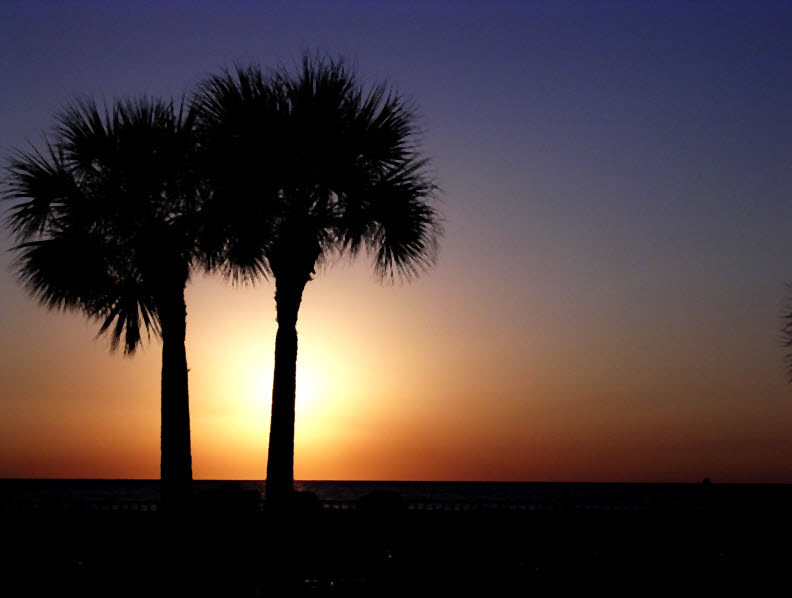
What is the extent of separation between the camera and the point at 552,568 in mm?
18812

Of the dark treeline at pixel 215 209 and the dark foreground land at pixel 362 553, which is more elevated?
the dark treeline at pixel 215 209

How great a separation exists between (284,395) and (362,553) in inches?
140

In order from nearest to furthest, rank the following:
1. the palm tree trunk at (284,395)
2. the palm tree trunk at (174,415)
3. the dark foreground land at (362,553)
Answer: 1. the dark foreground land at (362,553)
2. the palm tree trunk at (284,395)
3. the palm tree trunk at (174,415)

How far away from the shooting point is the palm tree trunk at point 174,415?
822 inches

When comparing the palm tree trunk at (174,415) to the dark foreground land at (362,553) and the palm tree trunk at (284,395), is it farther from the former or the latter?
the palm tree trunk at (284,395)

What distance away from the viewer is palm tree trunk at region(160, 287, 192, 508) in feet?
68.5

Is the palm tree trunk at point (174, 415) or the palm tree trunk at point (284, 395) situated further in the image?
the palm tree trunk at point (174, 415)

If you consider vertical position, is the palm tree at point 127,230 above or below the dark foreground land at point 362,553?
above

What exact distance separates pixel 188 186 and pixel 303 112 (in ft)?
11.9

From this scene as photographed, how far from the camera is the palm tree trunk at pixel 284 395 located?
62.7 ft

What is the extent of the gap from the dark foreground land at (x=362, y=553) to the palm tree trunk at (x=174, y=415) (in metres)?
0.65

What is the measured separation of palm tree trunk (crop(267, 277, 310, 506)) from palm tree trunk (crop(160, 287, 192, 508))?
2.62 meters

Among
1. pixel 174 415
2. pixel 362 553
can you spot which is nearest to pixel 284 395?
pixel 174 415

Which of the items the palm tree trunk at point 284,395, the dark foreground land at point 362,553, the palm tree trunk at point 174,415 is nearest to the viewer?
the dark foreground land at point 362,553
